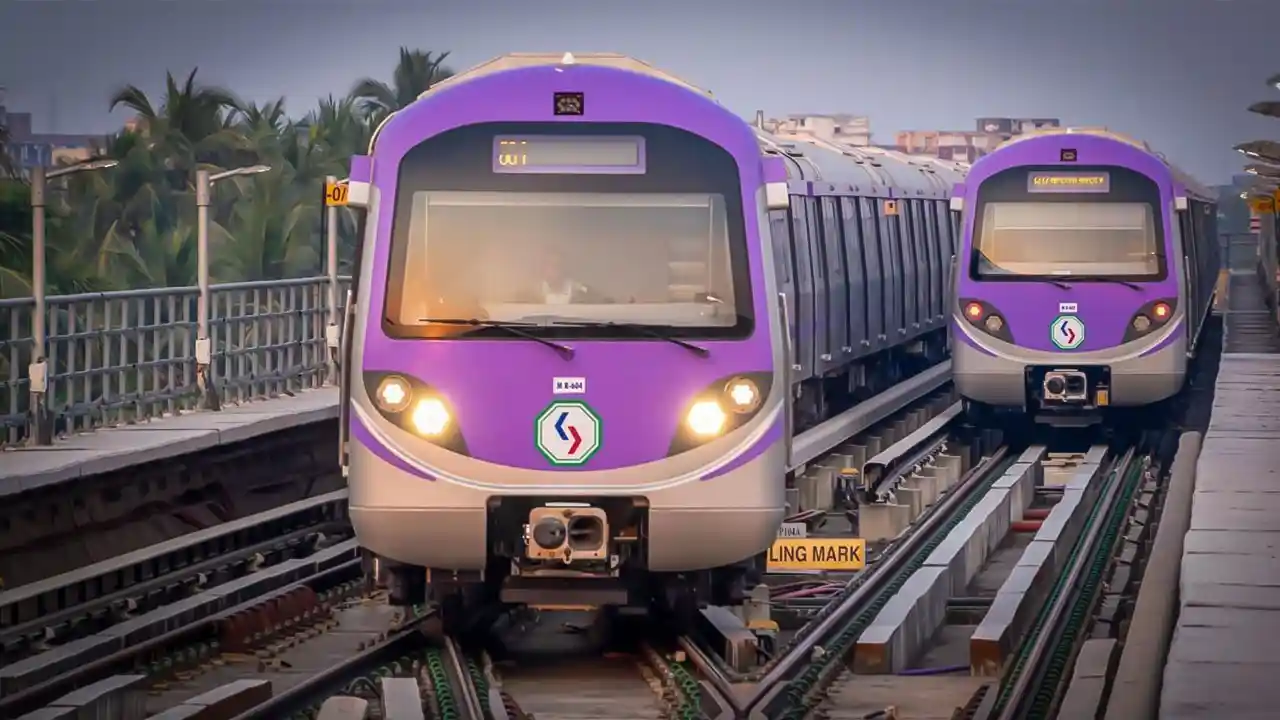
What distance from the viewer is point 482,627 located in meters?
11.3

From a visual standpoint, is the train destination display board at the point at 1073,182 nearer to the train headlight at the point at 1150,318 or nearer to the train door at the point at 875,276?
the train headlight at the point at 1150,318

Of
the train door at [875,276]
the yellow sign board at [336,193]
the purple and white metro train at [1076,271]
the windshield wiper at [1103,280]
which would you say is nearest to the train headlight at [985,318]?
the purple and white metro train at [1076,271]

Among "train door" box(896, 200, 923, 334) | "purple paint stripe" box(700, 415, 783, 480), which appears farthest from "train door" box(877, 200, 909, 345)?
"purple paint stripe" box(700, 415, 783, 480)

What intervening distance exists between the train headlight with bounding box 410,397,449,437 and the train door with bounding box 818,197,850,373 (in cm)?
1073

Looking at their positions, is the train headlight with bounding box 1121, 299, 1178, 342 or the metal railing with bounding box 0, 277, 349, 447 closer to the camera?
the metal railing with bounding box 0, 277, 349, 447

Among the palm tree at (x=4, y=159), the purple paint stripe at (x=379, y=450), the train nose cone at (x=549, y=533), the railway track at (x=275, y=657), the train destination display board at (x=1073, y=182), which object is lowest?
the railway track at (x=275, y=657)

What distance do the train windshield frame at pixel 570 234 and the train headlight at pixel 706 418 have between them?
1.20 ft

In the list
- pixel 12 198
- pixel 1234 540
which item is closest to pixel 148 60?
pixel 12 198

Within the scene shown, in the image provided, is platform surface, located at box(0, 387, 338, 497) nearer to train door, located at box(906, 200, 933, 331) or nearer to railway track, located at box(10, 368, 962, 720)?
railway track, located at box(10, 368, 962, 720)

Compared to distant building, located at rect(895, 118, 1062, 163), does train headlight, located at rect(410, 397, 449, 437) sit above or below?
below

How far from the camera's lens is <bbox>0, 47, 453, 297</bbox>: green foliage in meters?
38.3

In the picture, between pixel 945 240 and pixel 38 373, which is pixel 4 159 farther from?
pixel 38 373

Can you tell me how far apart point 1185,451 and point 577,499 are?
434 inches

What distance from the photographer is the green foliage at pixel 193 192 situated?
38278 millimetres
